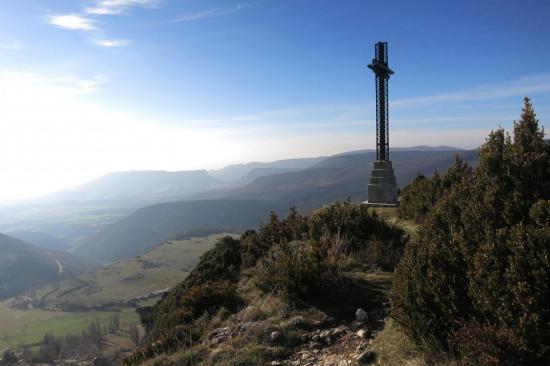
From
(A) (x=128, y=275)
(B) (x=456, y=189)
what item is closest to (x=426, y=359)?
(B) (x=456, y=189)

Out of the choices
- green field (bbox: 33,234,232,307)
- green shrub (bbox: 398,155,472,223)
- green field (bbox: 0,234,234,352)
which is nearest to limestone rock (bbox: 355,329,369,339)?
green shrub (bbox: 398,155,472,223)

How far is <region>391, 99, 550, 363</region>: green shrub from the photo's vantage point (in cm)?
347

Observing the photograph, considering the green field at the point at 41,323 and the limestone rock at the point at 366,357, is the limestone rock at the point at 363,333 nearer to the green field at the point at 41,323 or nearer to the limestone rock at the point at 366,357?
the limestone rock at the point at 366,357

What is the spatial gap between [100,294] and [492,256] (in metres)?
137

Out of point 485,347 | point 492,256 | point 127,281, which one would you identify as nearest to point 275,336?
point 485,347

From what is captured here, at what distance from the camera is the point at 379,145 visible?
65.0 feet

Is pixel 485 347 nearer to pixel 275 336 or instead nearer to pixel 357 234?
pixel 275 336

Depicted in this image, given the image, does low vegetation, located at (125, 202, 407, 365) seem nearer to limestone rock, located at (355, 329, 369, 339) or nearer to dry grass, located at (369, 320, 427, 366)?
limestone rock, located at (355, 329, 369, 339)

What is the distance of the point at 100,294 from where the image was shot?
12150 centimetres

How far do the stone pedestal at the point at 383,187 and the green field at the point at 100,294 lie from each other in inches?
3558

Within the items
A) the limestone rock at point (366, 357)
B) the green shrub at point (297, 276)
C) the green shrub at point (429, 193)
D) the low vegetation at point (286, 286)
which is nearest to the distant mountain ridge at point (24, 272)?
the low vegetation at point (286, 286)

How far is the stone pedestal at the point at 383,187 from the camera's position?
18.2 metres

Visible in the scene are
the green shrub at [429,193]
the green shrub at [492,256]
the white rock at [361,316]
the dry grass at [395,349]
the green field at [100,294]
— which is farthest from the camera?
the green field at [100,294]

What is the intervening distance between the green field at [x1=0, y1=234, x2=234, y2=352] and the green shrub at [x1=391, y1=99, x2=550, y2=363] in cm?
9820
